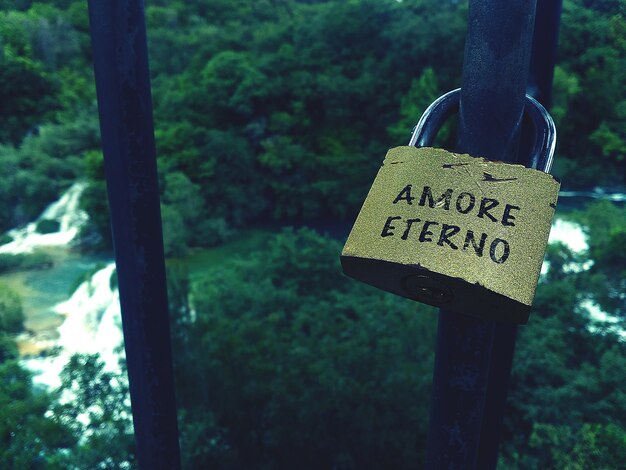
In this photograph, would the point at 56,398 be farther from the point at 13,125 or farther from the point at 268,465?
the point at 13,125

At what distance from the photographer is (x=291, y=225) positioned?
1652 cm

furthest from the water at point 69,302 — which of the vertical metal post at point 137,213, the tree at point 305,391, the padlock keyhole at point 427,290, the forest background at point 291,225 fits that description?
the padlock keyhole at point 427,290

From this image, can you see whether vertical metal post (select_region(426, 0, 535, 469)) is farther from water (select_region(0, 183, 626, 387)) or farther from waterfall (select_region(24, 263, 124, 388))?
waterfall (select_region(24, 263, 124, 388))

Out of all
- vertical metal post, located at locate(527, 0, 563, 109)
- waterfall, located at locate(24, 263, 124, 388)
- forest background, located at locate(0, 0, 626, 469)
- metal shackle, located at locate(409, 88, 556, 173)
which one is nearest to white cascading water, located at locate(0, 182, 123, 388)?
waterfall, located at locate(24, 263, 124, 388)

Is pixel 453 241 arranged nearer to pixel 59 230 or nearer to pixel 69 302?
pixel 69 302

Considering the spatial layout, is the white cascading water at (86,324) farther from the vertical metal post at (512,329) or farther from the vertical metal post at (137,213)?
the vertical metal post at (137,213)

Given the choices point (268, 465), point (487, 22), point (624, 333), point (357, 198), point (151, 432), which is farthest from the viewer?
point (357, 198)

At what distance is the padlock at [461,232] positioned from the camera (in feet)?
3.26

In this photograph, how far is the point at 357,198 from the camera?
1741cm

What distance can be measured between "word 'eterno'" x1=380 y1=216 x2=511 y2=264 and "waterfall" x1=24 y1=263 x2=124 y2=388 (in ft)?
32.3

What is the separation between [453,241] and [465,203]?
7 cm

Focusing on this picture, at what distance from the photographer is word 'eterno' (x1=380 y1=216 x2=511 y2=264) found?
3.32ft

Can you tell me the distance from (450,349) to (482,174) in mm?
321

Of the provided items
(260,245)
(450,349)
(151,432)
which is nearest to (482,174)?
(450,349)
